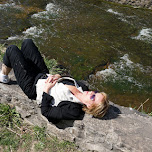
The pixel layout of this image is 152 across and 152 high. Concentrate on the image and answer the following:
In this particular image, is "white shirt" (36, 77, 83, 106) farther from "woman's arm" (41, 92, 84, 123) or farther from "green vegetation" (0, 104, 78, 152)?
"green vegetation" (0, 104, 78, 152)

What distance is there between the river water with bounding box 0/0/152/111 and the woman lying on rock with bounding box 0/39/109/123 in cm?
235

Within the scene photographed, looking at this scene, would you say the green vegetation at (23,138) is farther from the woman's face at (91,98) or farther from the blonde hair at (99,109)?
the woman's face at (91,98)

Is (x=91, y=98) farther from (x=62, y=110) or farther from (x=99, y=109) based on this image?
(x=62, y=110)

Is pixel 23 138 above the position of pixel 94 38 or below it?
above

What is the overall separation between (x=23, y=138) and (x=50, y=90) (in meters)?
0.96

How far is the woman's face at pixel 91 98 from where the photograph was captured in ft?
9.55

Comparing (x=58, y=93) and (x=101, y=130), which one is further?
(x=58, y=93)

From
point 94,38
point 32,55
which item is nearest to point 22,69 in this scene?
point 32,55

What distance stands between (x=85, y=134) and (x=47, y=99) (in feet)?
2.78

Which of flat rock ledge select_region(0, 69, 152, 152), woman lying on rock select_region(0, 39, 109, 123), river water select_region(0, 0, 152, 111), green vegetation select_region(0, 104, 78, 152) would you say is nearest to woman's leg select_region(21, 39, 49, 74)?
woman lying on rock select_region(0, 39, 109, 123)

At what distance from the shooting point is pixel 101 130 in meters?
2.95

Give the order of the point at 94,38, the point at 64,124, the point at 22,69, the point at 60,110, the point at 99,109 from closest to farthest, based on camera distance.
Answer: the point at 99,109 < the point at 60,110 < the point at 64,124 < the point at 22,69 < the point at 94,38

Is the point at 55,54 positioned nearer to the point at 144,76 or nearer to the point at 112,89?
the point at 112,89

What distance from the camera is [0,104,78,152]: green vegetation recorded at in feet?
10.4
